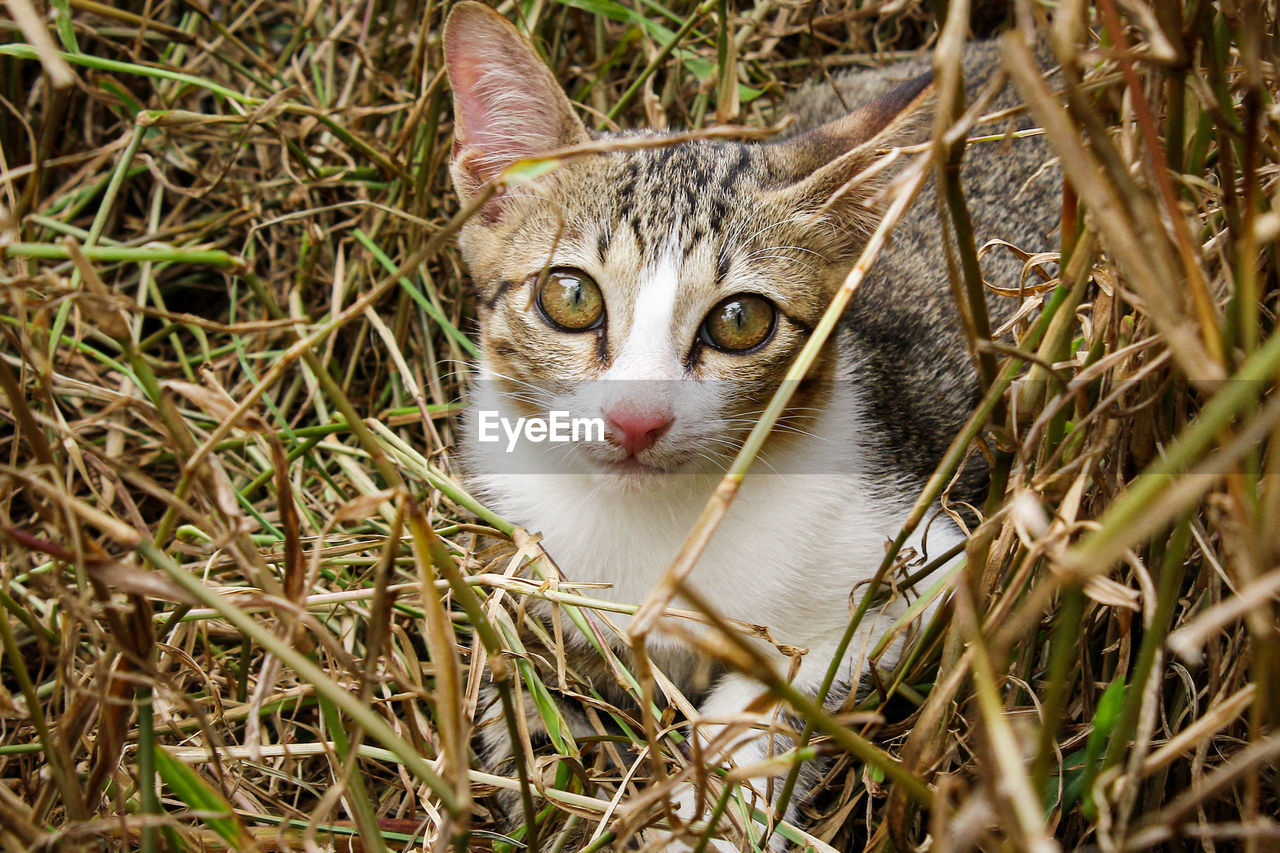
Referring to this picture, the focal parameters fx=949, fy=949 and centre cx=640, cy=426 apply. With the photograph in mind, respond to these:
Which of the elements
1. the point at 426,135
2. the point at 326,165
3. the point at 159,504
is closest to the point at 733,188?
the point at 426,135

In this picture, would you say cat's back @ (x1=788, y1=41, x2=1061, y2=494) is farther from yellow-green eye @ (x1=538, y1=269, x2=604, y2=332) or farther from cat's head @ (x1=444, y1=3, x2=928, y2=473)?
yellow-green eye @ (x1=538, y1=269, x2=604, y2=332)

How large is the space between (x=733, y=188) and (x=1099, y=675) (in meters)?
1.13

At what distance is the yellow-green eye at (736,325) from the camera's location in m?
1.78

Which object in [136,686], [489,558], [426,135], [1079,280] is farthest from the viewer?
[426,135]

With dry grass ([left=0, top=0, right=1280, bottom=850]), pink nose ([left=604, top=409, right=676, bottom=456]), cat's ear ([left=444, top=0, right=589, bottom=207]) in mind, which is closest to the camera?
dry grass ([left=0, top=0, right=1280, bottom=850])

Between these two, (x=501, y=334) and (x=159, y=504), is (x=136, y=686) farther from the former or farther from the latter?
(x=159, y=504)

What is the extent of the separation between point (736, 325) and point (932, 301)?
87 centimetres

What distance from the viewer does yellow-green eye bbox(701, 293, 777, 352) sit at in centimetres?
178

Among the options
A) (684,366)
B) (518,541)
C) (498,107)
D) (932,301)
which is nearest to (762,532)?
(684,366)

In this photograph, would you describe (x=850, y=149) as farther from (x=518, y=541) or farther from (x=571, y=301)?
(x=518, y=541)

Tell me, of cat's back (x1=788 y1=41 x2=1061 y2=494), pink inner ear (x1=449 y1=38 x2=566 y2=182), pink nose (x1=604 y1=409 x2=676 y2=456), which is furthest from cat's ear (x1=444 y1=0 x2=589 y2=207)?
cat's back (x1=788 y1=41 x2=1061 y2=494)

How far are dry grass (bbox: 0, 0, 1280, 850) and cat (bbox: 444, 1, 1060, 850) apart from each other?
0.17 metres

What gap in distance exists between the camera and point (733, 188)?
1.92 m

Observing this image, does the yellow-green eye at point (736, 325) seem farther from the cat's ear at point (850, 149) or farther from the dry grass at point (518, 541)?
the dry grass at point (518, 541)
